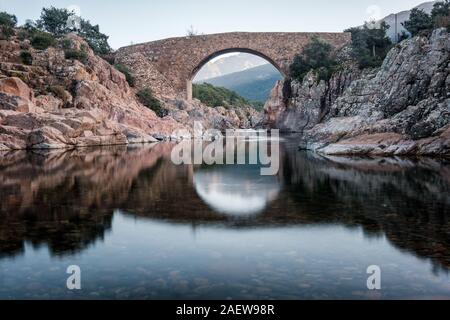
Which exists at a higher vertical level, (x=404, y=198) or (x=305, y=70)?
(x=305, y=70)

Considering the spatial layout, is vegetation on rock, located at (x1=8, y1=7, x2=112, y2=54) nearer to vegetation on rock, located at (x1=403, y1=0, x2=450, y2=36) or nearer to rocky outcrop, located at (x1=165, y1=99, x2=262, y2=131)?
rocky outcrop, located at (x1=165, y1=99, x2=262, y2=131)

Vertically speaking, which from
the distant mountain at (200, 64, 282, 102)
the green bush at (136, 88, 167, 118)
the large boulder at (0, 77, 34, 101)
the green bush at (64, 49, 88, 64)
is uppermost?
the distant mountain at (200, 64, 282, 102)

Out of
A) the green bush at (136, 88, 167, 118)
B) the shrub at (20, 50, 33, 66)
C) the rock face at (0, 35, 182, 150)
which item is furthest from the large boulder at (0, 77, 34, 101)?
the green bush at (136, 88, 167, 118)

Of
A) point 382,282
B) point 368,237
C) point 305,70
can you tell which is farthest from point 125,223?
point 305,70

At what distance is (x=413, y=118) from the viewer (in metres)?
17.7

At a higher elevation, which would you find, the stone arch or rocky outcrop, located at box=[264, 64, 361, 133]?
the stone arch

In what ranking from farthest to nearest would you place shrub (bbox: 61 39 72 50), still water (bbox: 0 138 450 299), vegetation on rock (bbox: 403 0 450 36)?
shrub (bbox: 61 39 72 50) < vegetation on rock (bbox: 403 0 450 36) < still water (bbox: 0 138 450 299)

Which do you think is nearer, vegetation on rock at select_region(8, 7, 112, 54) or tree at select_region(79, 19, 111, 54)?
vegetation on rock at select_region(8, 7, 112, 54)

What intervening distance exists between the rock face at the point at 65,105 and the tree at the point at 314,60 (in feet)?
49.5

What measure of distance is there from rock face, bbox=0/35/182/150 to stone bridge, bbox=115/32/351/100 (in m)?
8.84

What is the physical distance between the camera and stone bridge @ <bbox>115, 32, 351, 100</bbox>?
1977 inches

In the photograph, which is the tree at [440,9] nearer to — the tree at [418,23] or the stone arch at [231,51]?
the tree at [418,23]
